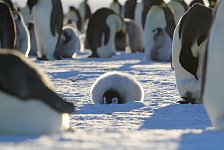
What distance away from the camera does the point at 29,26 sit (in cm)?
1855

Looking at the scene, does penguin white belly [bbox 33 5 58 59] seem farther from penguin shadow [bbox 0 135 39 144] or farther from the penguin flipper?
penguin shadow [bbox 0 135 39 144]

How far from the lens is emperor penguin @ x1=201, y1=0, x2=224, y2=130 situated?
4.48 meters

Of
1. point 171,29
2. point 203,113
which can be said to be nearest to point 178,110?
point 203,113

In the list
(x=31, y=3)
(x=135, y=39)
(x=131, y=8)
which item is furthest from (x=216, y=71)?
(x=131, y=8)

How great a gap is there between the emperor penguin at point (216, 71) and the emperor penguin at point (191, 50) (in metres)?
2.45

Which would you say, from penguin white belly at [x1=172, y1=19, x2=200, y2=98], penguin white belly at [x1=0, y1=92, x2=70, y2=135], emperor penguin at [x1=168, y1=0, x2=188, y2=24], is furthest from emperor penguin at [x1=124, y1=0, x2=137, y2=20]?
penguin white belly at [x1=0, y1=92, x2=70, y2=135]

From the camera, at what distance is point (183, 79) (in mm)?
7508

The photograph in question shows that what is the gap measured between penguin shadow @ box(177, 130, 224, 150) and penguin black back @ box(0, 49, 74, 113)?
0.95 metres

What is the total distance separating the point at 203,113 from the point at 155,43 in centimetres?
874

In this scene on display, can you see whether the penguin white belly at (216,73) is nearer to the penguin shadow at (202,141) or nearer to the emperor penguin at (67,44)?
the penguin shadow at (202,141)

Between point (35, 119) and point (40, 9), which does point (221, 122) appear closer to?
point (35, 119)

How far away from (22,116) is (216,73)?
130cm

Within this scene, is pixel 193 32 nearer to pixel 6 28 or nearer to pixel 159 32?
pixel 6 28

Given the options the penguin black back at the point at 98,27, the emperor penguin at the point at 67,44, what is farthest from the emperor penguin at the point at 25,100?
the emperor penguin at the point at 67,44
